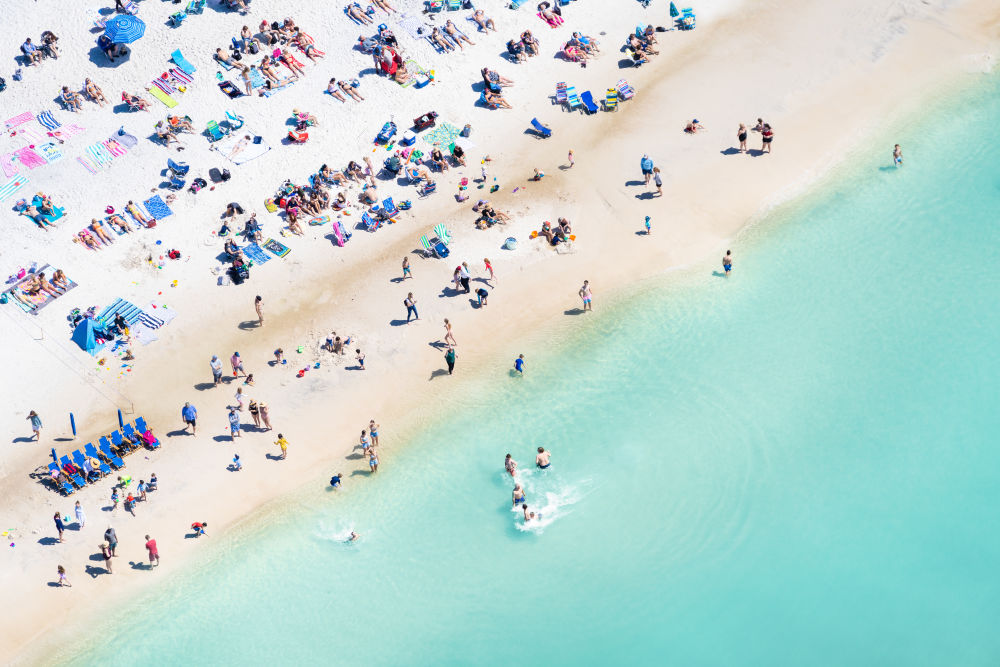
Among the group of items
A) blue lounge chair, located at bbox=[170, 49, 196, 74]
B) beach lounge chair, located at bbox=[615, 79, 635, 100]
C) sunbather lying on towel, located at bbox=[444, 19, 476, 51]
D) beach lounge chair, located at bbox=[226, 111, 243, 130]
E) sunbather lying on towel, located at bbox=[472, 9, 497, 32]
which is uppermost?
sunbather lying on towel, located at bbox=[472, 9, 497, 32]

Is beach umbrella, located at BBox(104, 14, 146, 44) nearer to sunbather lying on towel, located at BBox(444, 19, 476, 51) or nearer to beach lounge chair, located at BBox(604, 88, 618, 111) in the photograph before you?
sunbather lying on towel, located at BBox(444, 19, 476, 51)

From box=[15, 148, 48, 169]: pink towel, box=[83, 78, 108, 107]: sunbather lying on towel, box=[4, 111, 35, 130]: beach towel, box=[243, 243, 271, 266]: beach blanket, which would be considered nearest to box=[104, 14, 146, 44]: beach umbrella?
box=[83, 78, 108, 107]: sunbather lying on towel

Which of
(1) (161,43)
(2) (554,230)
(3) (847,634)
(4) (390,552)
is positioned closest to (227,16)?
(1) (161,43)

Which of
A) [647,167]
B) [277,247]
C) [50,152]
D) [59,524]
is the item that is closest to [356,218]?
[277,247]

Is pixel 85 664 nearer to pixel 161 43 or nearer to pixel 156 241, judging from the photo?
pixel 156 241

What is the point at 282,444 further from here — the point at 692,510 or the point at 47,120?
the point at 47,120

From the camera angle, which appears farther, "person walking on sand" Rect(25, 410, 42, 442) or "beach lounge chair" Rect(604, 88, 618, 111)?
"beach lounge chair" Rect(604, 88, 618, 111)

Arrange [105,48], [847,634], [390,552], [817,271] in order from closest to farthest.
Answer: [847,634]
[390,552]
[817,271]
[105,48]
